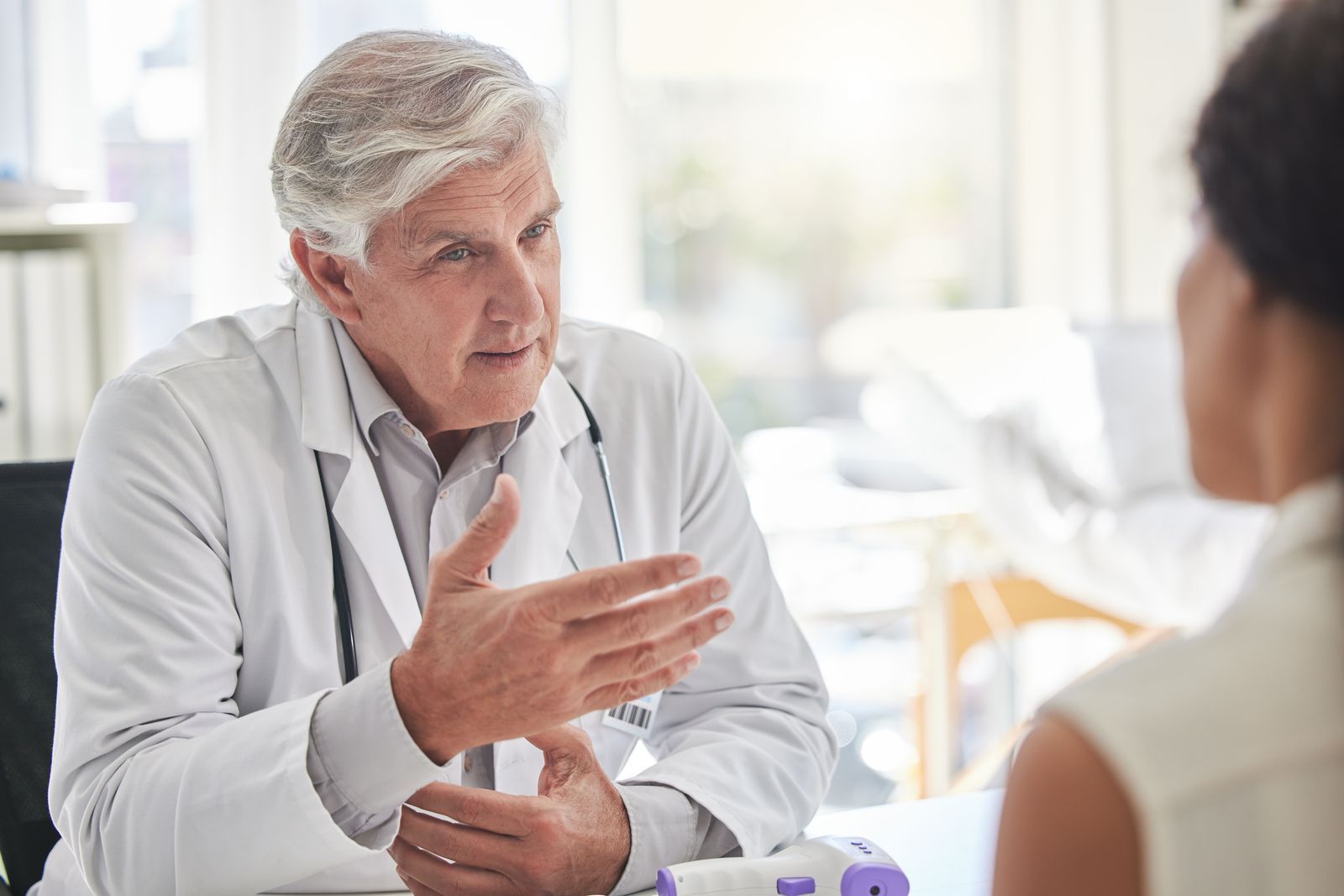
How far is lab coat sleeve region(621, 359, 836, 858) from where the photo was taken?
1184mm

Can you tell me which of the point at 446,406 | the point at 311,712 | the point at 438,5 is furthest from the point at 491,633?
the point at 438,5

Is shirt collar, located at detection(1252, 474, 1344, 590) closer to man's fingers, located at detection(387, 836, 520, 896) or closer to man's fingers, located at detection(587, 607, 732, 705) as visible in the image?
man's fingers, located at detection(587, 607, 732, 705)

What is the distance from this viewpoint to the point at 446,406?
1.33 metres

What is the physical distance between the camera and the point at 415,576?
4.30ft

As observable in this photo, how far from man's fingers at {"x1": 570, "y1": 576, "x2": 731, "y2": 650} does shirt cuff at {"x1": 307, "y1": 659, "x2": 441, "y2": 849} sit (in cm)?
17

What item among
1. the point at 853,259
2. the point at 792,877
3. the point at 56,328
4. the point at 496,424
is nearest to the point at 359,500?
the point at 496,424

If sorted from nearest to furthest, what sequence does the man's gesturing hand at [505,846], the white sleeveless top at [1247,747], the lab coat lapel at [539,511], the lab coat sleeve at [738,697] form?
1. the white sleeveless top at [1247,747]
2. the man's gesturing hand at [505,846]
3. the lab coat sleeve at [738,697]
4. the lab coat lapel at [539,511]

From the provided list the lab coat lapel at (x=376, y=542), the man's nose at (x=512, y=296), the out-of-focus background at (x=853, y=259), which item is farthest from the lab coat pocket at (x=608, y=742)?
the out-of-focus background at (x=853, y=259)

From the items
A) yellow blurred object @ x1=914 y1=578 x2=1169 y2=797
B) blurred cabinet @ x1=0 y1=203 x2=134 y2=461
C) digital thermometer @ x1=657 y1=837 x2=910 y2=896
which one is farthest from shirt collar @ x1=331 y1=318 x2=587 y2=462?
yellow blurred object @ x1=914 y1=578 x2=1169 y2=797

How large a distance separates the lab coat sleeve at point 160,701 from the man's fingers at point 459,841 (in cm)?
5

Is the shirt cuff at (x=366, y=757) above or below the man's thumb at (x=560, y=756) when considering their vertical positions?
above

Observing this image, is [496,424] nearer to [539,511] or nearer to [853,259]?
[539,511]

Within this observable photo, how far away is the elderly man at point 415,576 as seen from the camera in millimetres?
986

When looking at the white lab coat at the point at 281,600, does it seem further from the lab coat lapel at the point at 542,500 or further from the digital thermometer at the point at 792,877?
the digital thermometer at the point at 792,877
